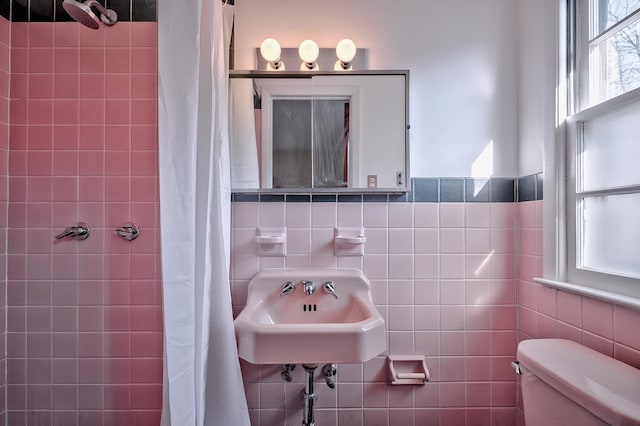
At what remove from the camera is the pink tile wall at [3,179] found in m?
1.20

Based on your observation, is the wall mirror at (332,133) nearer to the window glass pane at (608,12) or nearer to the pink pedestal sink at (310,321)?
the pink pedestal sink at (310,321)

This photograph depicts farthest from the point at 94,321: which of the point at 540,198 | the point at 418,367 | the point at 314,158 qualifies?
the point at 540,198

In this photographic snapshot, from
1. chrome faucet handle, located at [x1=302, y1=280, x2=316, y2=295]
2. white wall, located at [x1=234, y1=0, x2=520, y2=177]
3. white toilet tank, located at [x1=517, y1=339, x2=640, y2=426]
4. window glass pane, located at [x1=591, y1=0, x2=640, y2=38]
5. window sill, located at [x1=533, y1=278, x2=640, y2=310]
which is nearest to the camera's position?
white toilet tank, located at [x1=517, y1=339, x2=640, y2=426]

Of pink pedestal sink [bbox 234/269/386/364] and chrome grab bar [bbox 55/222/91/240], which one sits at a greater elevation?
chrome grab bar [bbox 55/222/91/240]

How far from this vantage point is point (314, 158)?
4.17 ft

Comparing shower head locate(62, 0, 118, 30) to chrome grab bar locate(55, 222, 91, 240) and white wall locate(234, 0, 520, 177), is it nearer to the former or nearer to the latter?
white wall locate(234, 0, 520, 177)

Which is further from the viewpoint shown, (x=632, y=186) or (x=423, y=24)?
(x=423, y=24)

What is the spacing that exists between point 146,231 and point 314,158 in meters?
0.76

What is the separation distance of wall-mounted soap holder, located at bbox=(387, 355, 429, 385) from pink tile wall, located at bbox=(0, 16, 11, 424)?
1.58m

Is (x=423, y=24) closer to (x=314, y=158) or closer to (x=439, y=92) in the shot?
(x=439, y=92)

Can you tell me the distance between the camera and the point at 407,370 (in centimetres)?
127

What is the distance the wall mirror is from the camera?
4.15 ft

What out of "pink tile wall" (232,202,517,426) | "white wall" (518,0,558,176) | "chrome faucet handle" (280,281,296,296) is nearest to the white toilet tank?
"pink tile wall" (232,202,517,426)

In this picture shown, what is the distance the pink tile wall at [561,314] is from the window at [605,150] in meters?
0.08
